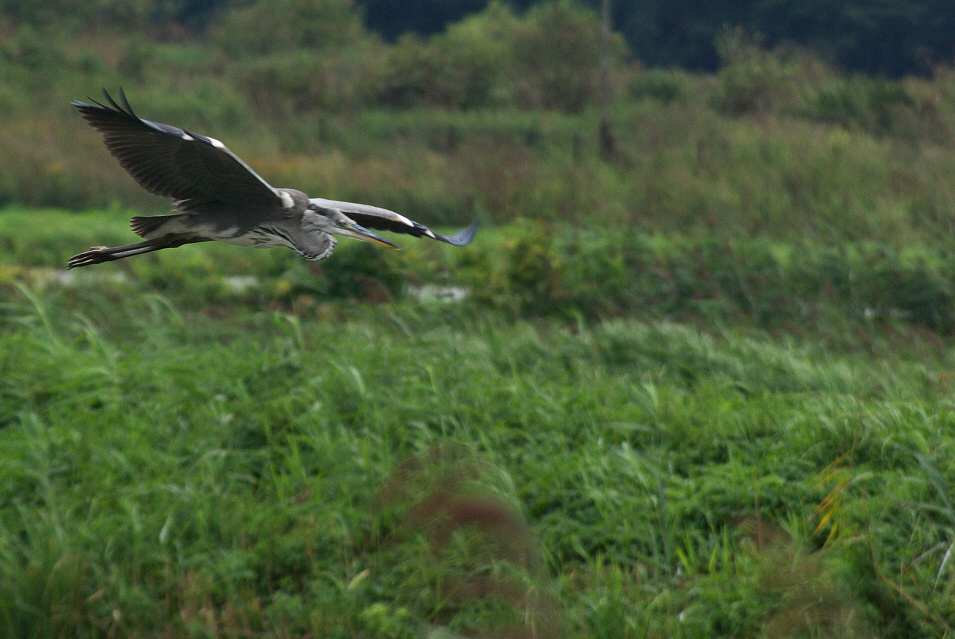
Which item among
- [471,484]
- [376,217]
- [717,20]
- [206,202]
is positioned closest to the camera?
[206,202]

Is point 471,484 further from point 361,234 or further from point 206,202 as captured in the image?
point 361,234

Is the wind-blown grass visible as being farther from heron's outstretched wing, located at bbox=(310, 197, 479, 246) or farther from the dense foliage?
heron's outstretched wing, located at bbox=(310, 197, 479, 246)

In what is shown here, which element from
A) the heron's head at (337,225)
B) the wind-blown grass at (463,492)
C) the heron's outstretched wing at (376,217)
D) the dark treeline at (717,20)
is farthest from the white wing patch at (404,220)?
the dark treeline at (717,20)

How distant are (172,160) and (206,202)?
9 centimetres

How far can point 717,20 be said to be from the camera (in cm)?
3281

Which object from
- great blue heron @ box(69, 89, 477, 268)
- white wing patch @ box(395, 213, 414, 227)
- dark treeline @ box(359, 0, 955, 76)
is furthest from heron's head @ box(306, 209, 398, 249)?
dark treeline @ box(359, 0, 955, 76)

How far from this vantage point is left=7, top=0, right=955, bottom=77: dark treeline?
2759 centimetres

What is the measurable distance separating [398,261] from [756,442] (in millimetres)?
3759

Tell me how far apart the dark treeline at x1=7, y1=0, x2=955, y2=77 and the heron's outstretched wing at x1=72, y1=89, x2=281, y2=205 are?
2491 centimetres

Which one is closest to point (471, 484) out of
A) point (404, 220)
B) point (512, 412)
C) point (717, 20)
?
point (512, 412)

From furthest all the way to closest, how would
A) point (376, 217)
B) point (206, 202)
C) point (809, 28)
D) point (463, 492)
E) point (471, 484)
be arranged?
point (809, 28) < point (471, 484) < point (463, 492) < point (376, 217) < point (206, 202)

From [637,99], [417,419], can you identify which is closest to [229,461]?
[417,419]

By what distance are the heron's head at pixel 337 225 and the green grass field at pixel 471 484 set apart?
3.42m

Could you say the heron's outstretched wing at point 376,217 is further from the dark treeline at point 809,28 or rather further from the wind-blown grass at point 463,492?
the dark treeline at point 809,28
